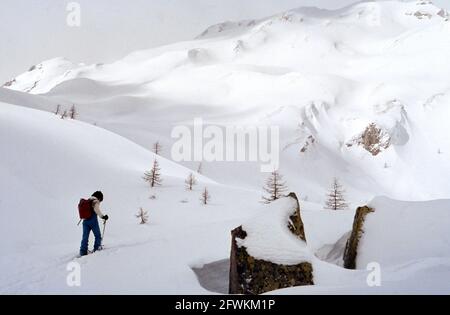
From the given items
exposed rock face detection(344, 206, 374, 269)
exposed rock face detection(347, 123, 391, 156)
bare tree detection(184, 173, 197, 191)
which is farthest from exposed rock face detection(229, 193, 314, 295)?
exposed rock face detection(347, 123, 391, 156)

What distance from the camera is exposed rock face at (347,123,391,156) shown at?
7372cm

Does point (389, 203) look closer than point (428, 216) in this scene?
No

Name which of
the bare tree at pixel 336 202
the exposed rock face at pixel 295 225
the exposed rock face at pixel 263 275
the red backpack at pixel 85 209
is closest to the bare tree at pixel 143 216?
the red backpack at pixel 85 209

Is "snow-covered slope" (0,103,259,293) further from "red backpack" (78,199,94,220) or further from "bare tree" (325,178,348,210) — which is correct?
"bare tree" (325,178,348,210)

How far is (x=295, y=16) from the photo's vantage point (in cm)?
16400

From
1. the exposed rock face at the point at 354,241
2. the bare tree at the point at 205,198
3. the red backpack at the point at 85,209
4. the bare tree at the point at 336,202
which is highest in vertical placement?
the bare tree at the point at 336,202

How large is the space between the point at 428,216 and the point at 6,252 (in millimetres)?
10576

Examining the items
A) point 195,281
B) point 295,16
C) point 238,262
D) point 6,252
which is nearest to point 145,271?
point 195,281

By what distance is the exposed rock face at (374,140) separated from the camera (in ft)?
242

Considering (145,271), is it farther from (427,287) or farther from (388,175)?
(388,175)

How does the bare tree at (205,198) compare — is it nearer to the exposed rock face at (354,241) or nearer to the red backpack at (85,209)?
the red backpack at (85,209)

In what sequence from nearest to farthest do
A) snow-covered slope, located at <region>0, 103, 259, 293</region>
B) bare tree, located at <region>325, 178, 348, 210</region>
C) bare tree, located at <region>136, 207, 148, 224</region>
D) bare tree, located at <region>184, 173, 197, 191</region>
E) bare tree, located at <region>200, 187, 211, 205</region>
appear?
snow-covered slope, located at <region>0, 103, 259, 293</region> → bare tree, located at <region>136, 207, 148, 224</region> → bare tree, located at <region>200, 187, 211, 205</region> → bare tree, located at <region>184, 173, 197, 191</region> → bare tree, located at <region>325, 178, 348, 210</region>

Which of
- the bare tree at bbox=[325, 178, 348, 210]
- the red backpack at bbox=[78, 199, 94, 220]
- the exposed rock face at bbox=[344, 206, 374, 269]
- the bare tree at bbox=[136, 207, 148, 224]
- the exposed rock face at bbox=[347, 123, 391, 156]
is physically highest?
the exposed rock face at bbox=[347, 123, 391, 156]

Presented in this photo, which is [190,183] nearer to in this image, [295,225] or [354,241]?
[295,225]
